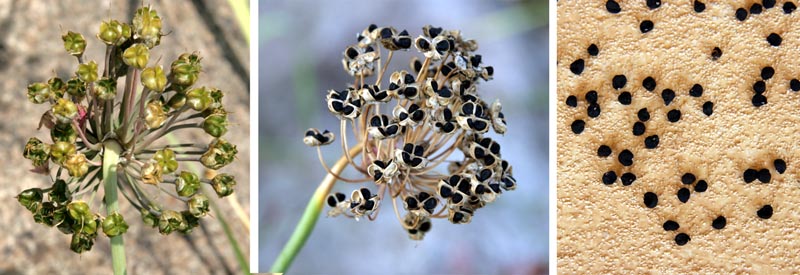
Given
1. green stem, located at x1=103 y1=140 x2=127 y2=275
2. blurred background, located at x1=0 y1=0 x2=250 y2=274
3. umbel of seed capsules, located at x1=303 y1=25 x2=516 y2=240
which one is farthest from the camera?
blurred background, located at x1=0 y1=0 x2=250 y2=274

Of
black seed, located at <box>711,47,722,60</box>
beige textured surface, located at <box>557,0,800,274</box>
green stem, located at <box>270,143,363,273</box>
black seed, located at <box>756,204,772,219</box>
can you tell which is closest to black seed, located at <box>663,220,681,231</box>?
beige textured surface, located at <box>557,0,800,274</box>

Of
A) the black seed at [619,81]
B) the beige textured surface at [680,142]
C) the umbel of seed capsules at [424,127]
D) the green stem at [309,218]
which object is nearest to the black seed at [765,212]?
the beige textured surface at [680,142]

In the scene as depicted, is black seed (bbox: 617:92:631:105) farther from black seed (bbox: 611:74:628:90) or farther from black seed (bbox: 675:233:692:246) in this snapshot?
black seed (bbox: 675:233:692:246)

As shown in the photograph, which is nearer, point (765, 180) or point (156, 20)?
point (156, 20)

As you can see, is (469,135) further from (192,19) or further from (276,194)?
(192,19)

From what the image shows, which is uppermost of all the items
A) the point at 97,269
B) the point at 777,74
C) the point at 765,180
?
the point at 777,74

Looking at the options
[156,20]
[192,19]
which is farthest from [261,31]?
[156,20]

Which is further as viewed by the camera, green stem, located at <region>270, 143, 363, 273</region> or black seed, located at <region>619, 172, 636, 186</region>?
black seed, located at <region>619, 172, 636, 186</region>
